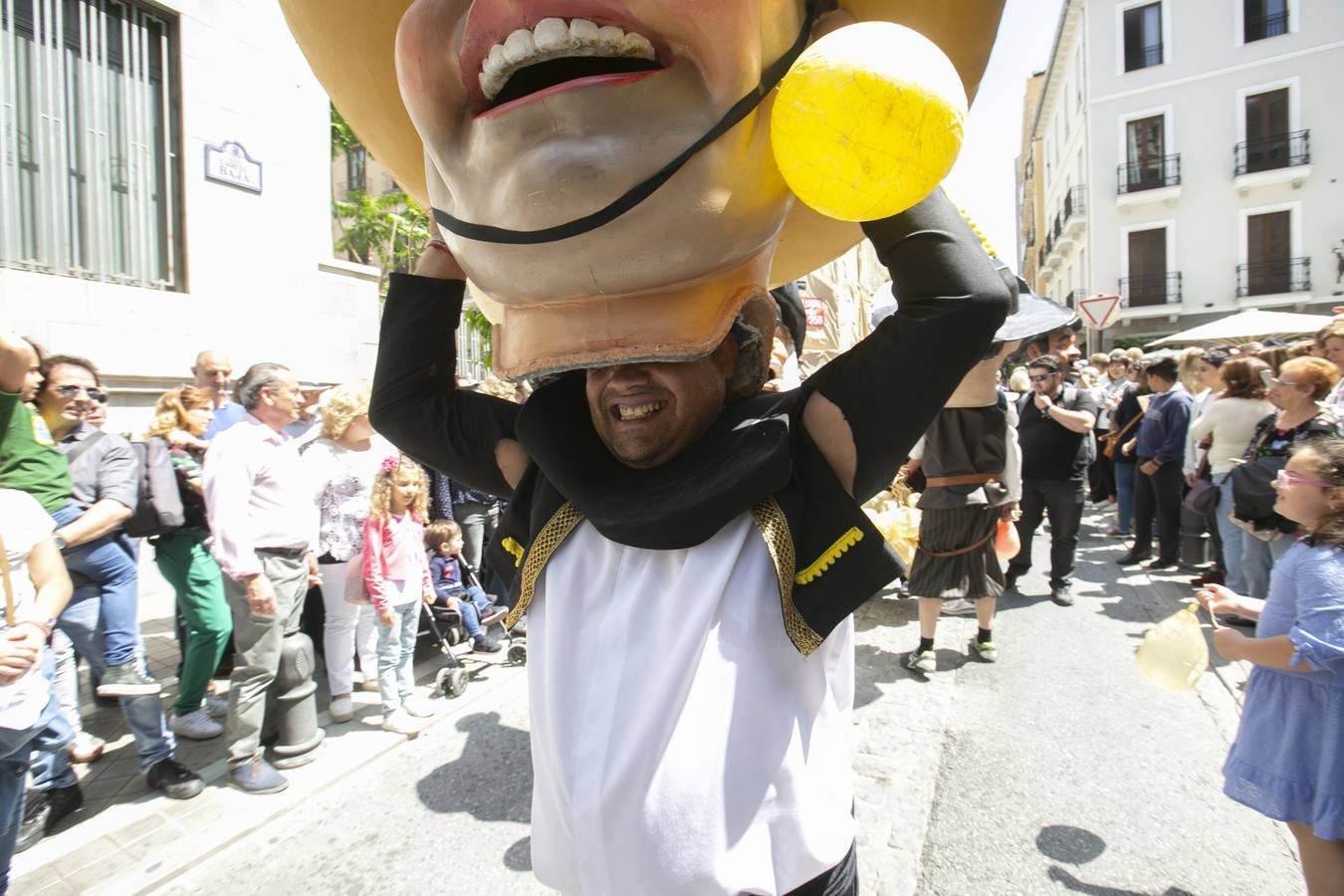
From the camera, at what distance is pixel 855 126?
98 cm

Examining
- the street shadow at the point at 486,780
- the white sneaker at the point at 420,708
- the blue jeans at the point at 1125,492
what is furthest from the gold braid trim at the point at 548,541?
the blue jeans at the point at 1125,492

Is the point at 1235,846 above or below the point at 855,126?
below

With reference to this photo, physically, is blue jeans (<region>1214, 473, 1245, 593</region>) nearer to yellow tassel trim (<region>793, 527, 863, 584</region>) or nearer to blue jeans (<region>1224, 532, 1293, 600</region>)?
blue jeans (<region>1224, 532, 1293, 600</region>)

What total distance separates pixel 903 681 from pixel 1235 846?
5.94ft

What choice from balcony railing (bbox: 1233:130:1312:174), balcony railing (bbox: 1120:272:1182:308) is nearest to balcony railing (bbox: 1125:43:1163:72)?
balcony railing (bbox: 1233:130:1312:174)

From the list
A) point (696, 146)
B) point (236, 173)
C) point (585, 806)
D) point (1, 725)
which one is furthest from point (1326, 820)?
point (236, 173)

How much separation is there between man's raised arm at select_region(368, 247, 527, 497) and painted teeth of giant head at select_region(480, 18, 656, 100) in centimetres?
57

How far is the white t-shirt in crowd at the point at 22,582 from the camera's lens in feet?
6.88

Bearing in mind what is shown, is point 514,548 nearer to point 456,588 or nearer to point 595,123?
point 595,123

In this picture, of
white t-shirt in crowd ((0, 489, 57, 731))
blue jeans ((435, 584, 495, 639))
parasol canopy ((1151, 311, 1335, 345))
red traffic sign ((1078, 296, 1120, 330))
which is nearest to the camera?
white t-shirt in crowd ((0, 489, 57, 731))

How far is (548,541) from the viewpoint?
1.41 m

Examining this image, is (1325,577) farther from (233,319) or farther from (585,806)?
(233,319)

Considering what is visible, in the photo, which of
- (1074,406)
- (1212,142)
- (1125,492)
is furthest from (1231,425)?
(1212,142)

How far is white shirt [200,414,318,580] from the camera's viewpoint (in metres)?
3.40
